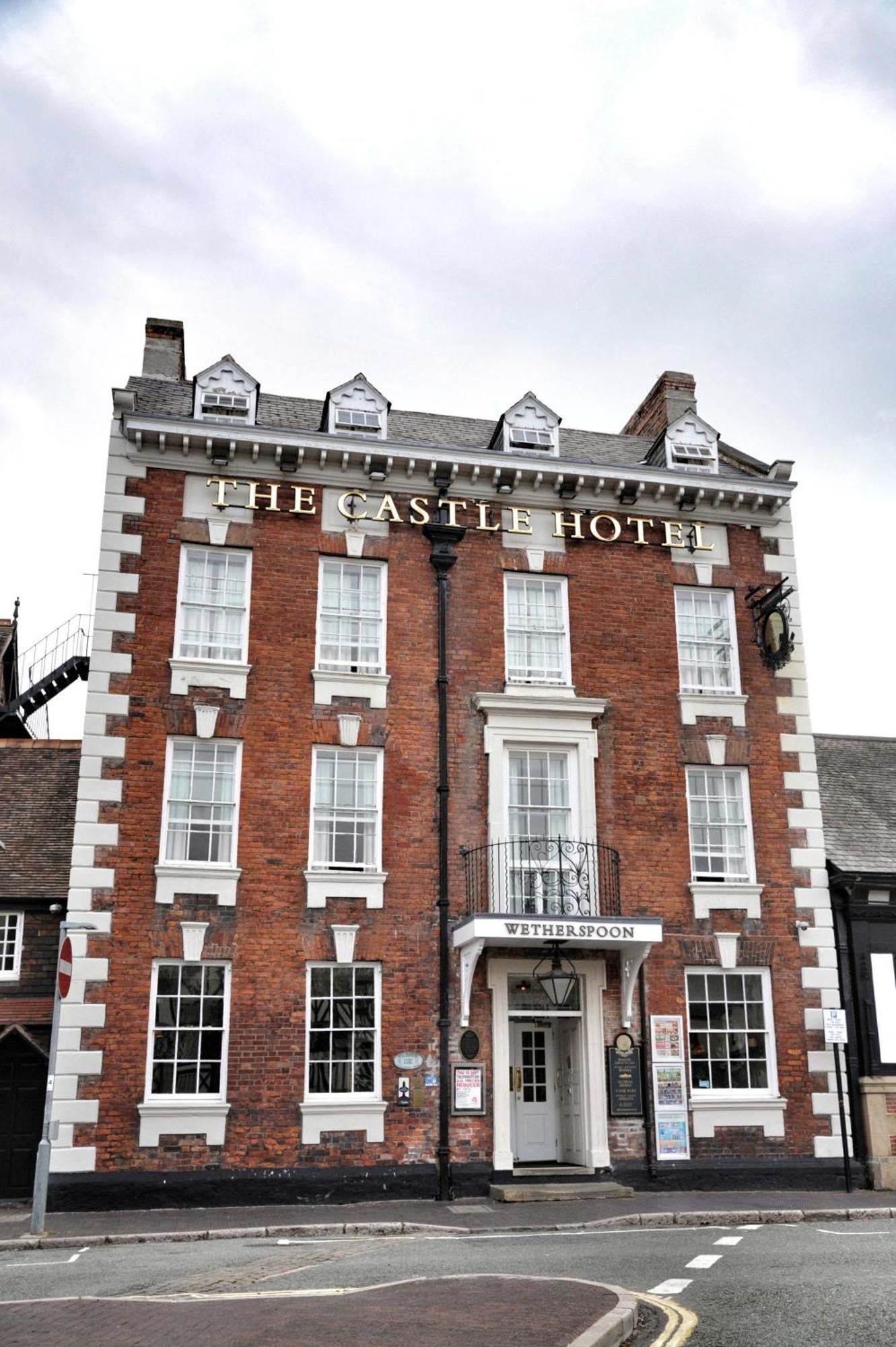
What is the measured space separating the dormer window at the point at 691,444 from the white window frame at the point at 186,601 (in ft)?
26.1

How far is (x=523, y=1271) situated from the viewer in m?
10.3


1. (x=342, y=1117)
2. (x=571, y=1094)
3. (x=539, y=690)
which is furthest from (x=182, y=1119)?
(x=539, y=690)

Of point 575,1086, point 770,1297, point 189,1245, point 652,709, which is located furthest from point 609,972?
point 770,1297

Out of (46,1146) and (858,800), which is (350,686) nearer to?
(46,1146)

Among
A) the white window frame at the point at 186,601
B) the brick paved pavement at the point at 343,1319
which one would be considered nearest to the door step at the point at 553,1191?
the brick paved pavement at the point at 343,1319

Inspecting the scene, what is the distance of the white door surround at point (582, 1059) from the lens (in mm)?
17484

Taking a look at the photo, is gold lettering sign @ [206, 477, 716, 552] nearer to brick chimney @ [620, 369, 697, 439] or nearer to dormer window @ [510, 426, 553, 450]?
dormer window @ [510, 426, 553, 450]

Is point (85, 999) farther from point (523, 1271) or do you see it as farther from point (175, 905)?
point (523, 1271)

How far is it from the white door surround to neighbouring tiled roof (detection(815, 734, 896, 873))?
487 centimetres

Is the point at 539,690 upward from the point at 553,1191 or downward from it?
upward

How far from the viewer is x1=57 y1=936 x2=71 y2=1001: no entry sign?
48.1 ft

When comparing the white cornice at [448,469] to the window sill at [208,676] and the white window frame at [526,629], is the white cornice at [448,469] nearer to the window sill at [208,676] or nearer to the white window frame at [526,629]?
the white window frame at [526,629]

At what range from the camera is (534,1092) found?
61.3 ft

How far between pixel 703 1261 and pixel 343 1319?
14.0 feet
